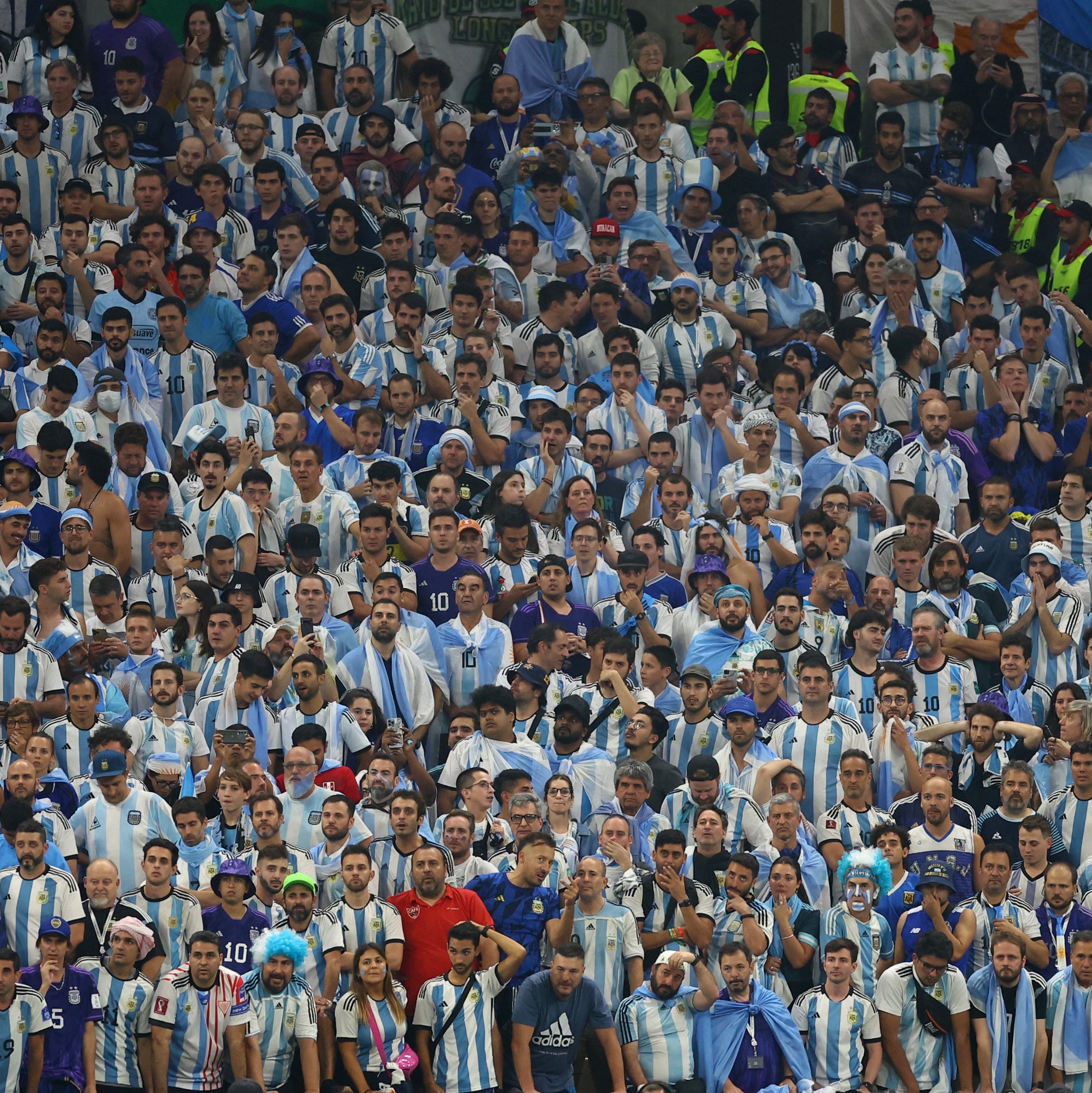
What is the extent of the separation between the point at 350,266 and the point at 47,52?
3.44 metres

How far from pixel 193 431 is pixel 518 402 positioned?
257 cm

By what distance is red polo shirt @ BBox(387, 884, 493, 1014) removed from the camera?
13.4 meters

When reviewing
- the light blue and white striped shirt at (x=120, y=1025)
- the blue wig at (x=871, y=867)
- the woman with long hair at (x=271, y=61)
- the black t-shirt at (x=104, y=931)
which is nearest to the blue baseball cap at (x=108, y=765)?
the black t-shirt at (x=104, y=931)

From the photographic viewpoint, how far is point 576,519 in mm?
16547

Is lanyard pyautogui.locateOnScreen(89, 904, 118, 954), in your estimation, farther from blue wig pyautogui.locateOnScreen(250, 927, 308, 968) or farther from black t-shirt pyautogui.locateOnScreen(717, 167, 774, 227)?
black t-shirt pyautogui.locateOnScreen(717, 167, 774, 227)

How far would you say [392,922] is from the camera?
13359mm

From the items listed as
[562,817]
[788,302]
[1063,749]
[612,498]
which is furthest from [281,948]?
[788,302]

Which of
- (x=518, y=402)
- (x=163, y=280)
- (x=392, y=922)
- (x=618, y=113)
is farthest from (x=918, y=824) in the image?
(x=618, y=113)

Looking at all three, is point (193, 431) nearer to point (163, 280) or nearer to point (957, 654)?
point (163, 280)

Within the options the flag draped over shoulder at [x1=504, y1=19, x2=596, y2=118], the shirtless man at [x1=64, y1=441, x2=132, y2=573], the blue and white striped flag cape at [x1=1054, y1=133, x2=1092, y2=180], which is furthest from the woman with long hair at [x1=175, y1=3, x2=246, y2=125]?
the blue and white striped flag cape at [x1=1054, y1=133, x2=1092, y2=180]

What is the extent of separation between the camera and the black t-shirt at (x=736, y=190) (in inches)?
801

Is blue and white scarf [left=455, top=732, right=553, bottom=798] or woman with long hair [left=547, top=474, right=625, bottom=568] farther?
woman with long hair [left=547, top=474, right=625, bottom=568]

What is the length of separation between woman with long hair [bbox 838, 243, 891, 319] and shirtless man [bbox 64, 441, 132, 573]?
6.69 metres

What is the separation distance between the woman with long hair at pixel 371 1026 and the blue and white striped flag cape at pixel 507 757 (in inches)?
70.9
